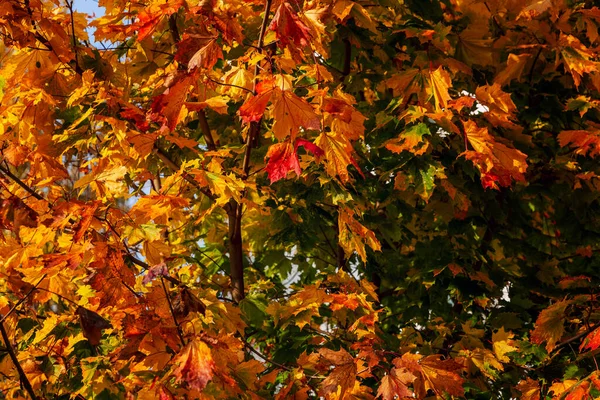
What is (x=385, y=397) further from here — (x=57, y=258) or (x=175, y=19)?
(x=175, y=19)

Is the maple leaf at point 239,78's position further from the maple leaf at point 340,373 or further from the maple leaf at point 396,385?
the maple leaf at point 396,385

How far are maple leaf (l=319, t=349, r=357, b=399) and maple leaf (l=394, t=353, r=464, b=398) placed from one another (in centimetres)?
16

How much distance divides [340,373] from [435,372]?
352 mm

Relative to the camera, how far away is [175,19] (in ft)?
11.1

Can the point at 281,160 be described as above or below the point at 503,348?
above

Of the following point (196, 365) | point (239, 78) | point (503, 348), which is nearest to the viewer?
point (196, 365)

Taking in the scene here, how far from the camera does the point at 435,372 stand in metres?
2.53

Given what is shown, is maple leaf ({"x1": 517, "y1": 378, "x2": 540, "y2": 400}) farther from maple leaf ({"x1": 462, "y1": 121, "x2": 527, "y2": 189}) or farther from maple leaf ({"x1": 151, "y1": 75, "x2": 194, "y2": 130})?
maple leaf ({"x1": 151, "y1": 75, "x2": 194, "y2": 130})

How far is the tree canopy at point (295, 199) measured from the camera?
252cm

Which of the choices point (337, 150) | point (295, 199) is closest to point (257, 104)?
point (337, 150)

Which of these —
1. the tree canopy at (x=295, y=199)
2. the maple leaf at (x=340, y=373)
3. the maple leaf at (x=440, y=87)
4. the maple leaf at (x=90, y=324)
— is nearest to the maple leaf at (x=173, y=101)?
the tree canopy at (x=295, y=199)

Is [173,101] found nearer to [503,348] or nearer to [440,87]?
[440,87]

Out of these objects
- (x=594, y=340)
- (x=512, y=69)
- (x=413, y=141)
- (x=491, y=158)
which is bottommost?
(x=594, y=340)

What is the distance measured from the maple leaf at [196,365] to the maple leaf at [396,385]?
58cm
